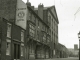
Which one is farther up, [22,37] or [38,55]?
[22,37]

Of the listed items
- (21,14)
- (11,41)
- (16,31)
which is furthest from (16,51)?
(21,14)

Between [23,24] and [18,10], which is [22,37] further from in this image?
[18,10]

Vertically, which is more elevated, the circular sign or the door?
the circular sign

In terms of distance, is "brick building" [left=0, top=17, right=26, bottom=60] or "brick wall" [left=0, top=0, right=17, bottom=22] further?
"brick wall" [left=0, top=0, right=17, bottom=22]

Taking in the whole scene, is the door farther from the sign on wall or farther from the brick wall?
the brick wall

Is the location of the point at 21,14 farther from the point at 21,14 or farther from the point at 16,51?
the point at 16,51

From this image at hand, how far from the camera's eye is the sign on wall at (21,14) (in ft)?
108

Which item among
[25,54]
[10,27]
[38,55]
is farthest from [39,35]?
[10,27]

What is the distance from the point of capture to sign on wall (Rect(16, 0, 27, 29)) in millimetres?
32969

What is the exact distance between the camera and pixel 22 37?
104ft

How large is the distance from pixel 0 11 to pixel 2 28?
10459mm

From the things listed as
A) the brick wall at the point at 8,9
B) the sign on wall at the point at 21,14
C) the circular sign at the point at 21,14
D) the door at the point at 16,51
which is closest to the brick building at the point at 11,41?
the door at the point at 16,51

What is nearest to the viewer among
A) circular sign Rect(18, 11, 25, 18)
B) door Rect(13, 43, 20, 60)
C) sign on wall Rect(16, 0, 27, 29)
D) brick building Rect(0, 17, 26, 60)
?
brick building Rect(0, 17, 26, 60)

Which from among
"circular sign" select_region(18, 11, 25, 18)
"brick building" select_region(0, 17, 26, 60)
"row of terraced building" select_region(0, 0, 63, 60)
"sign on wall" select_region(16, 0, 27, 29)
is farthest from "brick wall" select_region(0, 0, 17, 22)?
"brick building" select_region(0, 17, 26, 60)
